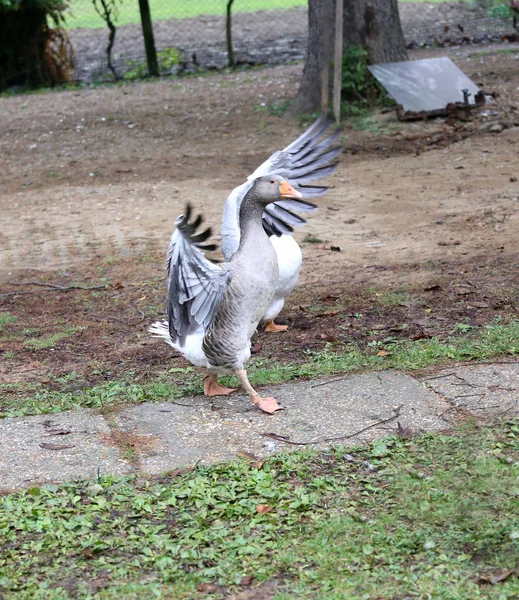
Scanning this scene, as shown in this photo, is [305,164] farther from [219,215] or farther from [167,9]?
[167,9]

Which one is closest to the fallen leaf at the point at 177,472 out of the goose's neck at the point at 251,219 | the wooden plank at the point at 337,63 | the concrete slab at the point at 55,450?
the concrete slab at the point at 55,450

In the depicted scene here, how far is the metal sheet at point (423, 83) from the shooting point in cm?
1138

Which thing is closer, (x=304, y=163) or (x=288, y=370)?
(x=288, y=370)

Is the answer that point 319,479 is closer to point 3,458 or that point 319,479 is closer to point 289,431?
point 289,431

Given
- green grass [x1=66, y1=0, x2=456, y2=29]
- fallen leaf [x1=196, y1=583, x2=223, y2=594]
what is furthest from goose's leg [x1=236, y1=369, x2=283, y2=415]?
green grass [x1=66, y1=0, x2=456, y2=29]

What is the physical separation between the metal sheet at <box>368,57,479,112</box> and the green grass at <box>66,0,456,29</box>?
8660 mm

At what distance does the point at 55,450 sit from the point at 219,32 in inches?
694

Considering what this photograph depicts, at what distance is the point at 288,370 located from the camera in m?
4.80

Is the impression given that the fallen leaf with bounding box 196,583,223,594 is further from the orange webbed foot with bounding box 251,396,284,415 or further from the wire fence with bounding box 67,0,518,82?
the wire fence with bounding box 67,0,518,82

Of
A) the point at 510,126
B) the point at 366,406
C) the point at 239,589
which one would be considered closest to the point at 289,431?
the point at 366,406

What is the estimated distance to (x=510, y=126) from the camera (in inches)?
420

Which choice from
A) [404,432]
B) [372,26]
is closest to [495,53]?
[372,26]

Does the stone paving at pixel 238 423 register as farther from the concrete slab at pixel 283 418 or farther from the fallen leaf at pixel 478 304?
the fallen leaf at pixel 478 304

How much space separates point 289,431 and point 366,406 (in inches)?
16.5
